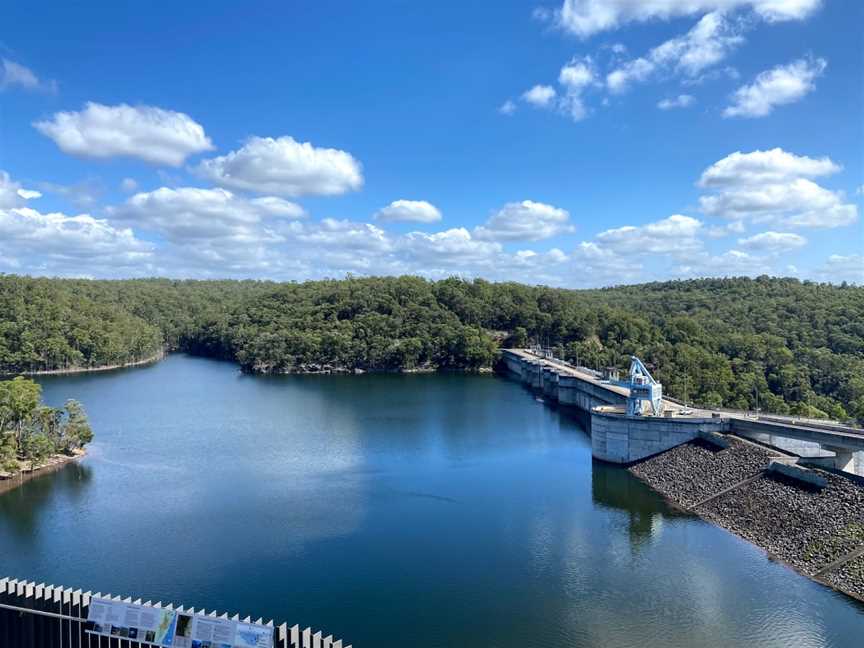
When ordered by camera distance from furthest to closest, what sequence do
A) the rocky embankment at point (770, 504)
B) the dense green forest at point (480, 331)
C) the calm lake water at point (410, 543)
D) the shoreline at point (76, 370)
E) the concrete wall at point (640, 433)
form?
the shoreline at point (76, 370) < the dense green forest at point (480, 331) < the concrete wall at point (640, 433) < the rocky embankment at point (770, 504) < the calm lake water at point (410, 543)

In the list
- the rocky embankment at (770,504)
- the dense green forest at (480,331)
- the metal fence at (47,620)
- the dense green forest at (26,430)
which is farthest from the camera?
the dense green forest at (480,331)

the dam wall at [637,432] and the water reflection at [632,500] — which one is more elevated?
the dam wall at [637,432]

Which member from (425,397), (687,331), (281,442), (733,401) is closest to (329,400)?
(425,397)

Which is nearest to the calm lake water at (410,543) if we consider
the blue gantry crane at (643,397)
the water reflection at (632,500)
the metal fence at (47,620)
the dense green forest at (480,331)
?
the water reflection at (632,500)

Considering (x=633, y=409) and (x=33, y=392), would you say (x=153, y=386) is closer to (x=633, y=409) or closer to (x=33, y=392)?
(x=33, y=392)

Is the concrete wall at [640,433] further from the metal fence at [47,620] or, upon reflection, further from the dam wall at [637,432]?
the metal fence at [47,620]

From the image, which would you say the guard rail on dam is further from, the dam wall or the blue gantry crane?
the blue gantry crane
